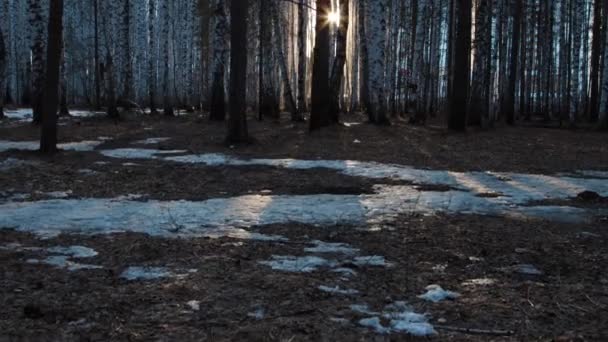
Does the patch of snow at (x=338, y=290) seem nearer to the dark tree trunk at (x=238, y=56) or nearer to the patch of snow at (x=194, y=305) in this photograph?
the patch of snow at (x=194, y=305)

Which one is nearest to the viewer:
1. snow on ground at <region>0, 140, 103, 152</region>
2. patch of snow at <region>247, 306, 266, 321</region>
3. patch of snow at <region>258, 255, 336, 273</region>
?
patch of snow at <region>247, 306, 266, 321</region>

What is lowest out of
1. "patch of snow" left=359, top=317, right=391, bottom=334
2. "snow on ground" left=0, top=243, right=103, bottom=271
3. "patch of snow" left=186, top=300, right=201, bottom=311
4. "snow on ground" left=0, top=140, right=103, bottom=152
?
"patch of snow" left=359, top=317, right=391, bottom=334

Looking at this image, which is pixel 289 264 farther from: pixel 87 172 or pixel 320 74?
pixel 320 74

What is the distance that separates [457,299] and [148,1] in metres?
43.8

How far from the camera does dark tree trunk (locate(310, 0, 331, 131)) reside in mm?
15688

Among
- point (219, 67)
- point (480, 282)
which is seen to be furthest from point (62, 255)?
point (219, 67)

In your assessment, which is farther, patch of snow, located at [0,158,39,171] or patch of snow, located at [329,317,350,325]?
patch of snow, located at [0,158,39,171]

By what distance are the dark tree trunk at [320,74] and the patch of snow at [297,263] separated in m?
11.4

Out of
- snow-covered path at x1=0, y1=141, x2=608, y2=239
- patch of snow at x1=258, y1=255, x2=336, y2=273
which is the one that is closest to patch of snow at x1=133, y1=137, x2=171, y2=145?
snow-covered path at x1=0, y1=141, x2=608, y2=239

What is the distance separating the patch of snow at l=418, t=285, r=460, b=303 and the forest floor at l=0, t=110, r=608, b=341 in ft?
0.10

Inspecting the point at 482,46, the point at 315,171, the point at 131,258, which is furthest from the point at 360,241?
the point at 482,46

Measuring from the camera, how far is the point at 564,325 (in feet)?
10.8

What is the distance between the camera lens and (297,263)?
447 cm

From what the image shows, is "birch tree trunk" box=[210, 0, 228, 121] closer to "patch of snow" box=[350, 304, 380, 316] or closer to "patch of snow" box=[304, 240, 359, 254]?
"patch of snow" box=[304, 240, 359, 254]
